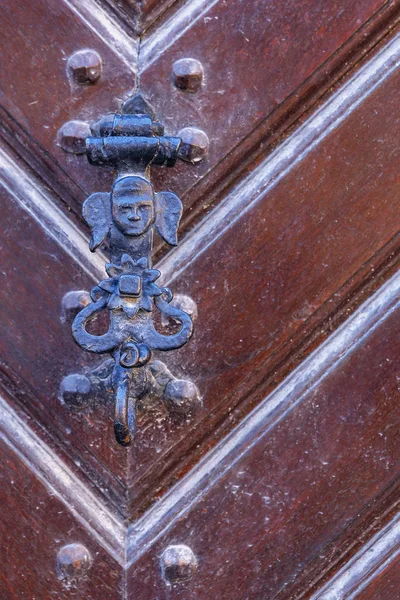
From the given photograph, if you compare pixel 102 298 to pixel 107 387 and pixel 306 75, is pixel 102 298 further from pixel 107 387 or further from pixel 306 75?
pixel 306 75

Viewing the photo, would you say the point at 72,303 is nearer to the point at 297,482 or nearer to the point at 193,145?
the point at 193,145

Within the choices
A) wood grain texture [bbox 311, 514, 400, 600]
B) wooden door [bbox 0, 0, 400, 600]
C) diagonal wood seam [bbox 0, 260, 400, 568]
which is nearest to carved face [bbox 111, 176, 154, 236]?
wooden door [bbox 0, 0, 400, 600]

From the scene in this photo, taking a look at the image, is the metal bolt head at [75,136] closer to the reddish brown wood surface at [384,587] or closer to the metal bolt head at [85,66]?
the metal bolt head at [85,66]

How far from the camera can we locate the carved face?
712mm

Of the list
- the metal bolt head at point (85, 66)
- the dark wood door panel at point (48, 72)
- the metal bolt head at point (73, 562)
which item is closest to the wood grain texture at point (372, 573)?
the metal bolt head at point (73, 562)

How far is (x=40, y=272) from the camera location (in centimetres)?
84

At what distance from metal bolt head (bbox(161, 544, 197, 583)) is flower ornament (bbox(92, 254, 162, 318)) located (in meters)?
0.29

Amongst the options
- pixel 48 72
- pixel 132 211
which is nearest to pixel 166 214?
pixel 132 211

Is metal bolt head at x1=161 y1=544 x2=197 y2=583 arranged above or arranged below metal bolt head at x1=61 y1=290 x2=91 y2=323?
below

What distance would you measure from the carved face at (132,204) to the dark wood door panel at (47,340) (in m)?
0.14

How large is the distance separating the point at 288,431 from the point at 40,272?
1.07 feet

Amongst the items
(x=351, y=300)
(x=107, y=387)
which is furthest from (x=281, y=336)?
(x=107, y=387)

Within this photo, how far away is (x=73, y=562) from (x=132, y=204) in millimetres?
396

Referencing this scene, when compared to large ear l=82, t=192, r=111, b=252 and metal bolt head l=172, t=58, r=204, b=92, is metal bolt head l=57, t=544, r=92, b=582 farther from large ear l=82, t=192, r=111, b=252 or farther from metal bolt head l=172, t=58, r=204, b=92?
metal bolt head l=172, t=58, r=204, b=92
